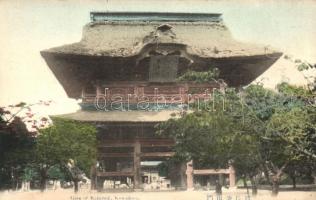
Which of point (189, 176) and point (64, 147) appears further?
point (189, 176)

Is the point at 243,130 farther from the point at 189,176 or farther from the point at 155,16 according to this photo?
the point at 155,16

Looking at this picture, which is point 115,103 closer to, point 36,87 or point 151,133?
point 151,133

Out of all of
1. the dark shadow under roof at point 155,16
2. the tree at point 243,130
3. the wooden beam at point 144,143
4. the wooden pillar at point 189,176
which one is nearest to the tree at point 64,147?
the wooden beam at point 144,143

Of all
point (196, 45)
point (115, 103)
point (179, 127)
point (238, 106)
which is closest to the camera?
point (238, 106)

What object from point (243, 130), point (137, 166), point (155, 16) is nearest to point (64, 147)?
point (137, 166)

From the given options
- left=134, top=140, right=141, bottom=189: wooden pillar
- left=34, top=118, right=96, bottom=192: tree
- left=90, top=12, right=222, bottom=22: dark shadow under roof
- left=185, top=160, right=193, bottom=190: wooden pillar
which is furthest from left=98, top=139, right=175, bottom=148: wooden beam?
left=90, top=12, right=222, bottom=22: dark shadow under roof

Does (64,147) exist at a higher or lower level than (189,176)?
higher

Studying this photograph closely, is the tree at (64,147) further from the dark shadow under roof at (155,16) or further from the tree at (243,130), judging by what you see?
the dark shadow under roof at (155,16)

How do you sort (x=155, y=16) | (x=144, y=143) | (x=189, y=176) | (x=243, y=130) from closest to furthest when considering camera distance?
(x=243, y=130) → (x=189, y=176) → (x=144, y=143) → (x=155, y=16)

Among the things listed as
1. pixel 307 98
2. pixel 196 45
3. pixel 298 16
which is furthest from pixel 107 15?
pixel 307 98

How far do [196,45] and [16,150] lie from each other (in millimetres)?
3360

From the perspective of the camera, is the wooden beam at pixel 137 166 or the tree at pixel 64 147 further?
the wooden beam at pixel 137 166

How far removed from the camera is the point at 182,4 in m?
5.86

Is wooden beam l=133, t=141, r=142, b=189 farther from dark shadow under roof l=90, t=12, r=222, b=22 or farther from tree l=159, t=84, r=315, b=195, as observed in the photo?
dark shadow under roof l=90, t=12, r=222, b=22
